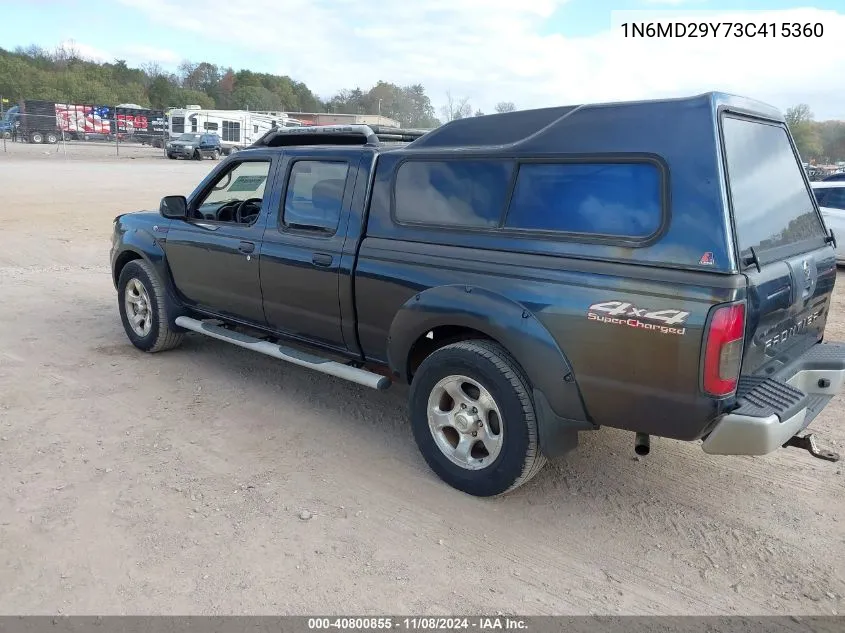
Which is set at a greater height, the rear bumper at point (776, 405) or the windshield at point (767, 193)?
the windshield at point (767, 193)

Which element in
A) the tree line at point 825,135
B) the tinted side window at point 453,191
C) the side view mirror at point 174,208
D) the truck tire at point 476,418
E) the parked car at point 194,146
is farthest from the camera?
the tree line at point 825,135

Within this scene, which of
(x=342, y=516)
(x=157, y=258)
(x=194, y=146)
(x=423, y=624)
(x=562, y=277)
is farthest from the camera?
(x=194, y=146)

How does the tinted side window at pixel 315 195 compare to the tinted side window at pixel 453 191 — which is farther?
the tinted side window at pixel 315 195

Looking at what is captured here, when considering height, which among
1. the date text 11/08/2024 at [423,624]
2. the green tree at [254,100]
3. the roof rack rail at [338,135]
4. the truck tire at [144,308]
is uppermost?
the green tree at [254,100]

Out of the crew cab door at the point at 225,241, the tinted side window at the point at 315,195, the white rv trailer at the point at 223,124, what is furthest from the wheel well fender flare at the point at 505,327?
the white rv trailer at the point at 223,124

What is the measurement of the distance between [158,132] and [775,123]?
52971mm

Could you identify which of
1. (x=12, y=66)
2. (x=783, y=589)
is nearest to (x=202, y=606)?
(x=783, y=589)

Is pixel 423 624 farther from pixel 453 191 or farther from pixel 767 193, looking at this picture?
pixel 767 193

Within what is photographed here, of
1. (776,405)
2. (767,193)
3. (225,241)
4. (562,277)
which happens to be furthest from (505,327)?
(225,241)

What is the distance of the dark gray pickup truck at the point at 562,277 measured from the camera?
2902 mm

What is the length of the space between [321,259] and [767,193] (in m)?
2.55

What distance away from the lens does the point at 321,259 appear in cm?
432

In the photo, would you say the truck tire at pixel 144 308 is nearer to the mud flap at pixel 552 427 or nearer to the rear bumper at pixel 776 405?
the mud flap at pixel 552 427

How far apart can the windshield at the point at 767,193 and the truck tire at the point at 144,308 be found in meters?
4.46
